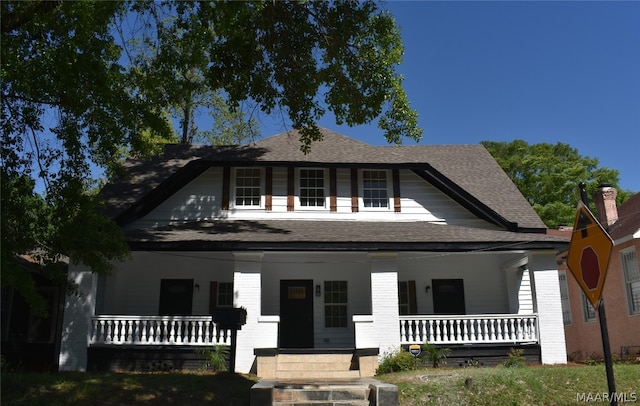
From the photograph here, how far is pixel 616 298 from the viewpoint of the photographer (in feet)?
62.7

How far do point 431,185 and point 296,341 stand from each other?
6091mm

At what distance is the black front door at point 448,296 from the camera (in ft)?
57.5

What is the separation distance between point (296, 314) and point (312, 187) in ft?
12.5

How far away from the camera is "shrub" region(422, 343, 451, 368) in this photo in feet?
47.5

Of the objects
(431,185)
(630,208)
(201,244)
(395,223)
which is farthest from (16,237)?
(630,208)

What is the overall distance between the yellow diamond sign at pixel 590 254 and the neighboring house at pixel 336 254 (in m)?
8.84

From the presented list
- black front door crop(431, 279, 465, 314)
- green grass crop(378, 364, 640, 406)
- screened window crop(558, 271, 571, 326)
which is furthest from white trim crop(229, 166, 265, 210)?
screened window crop(558, 271, 571, 326)

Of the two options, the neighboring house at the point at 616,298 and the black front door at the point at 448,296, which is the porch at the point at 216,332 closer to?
the black front door at the point at 448,296

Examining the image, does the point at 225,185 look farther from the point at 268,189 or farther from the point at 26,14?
the point at 26,14

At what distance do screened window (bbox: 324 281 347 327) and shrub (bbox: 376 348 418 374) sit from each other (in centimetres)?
331

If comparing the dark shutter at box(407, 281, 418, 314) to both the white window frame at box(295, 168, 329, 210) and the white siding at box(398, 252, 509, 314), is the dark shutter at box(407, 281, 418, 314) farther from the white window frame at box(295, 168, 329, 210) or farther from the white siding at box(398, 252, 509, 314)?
the white window frame at box(295, 168, 329, 210)

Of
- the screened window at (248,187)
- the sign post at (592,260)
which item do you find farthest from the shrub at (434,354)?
the sign post at (592,260)

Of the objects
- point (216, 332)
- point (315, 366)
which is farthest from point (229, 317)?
point (315, 366)

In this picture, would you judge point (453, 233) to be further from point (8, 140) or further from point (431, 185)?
point (8, 140)
